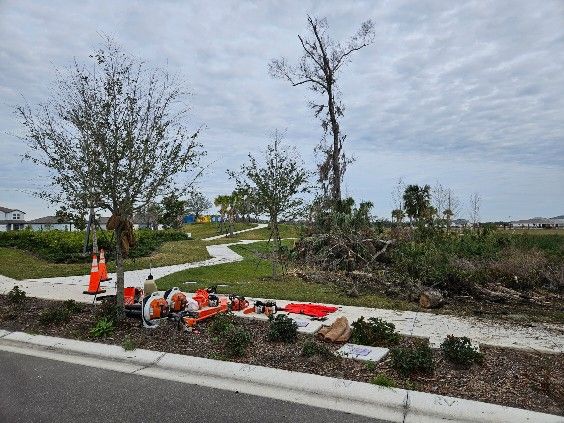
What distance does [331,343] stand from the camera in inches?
234

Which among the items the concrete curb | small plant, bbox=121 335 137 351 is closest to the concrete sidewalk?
the concrete curb

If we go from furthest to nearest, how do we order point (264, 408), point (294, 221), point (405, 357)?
1. point (294, 221)
2. point (405, 357)
3. point (264, 408)

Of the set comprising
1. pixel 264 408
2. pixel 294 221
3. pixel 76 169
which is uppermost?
pixel 76 169

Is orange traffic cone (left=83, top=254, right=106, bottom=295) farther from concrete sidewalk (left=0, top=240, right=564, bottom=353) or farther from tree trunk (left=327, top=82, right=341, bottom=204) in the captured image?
tree trunk (left=327, top=82, right=341, bottom=204)

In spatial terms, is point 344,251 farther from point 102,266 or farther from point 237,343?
point 237,343

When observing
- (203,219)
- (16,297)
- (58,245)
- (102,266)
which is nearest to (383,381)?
(16,297)

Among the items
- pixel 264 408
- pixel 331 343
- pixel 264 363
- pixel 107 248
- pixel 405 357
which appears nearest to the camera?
pixel 264 408

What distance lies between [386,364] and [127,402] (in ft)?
9.49

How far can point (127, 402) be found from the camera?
4301 millimetres

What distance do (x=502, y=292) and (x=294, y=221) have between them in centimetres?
638

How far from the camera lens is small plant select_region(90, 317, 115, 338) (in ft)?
20.9

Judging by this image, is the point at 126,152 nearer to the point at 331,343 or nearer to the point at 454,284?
the point at 331,343

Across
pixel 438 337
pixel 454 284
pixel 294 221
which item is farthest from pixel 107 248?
pixel 438 337

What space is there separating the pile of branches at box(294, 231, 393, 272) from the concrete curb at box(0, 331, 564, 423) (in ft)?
Result: 28.8
